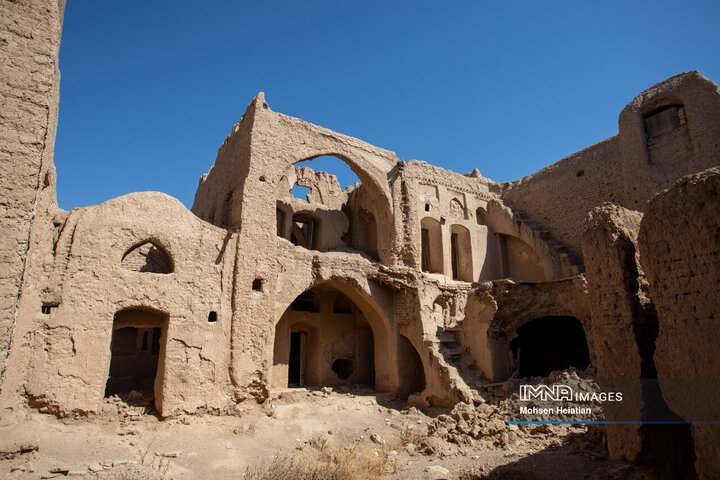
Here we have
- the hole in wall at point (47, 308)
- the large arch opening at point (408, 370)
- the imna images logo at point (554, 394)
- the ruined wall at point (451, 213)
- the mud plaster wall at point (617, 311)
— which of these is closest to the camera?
the mud plaster wall at point (617, 311)

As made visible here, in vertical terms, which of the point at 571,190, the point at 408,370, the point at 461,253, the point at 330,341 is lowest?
the point at 408,370

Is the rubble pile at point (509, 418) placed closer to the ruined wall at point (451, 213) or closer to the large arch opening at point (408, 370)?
the large arch opening at point (408, 370)

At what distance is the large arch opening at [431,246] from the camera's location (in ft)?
56.1

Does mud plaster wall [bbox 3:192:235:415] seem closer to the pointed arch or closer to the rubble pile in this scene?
the pointed arch

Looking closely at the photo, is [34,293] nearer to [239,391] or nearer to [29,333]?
[29,333]

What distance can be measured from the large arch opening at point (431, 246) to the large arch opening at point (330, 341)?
11.6ft

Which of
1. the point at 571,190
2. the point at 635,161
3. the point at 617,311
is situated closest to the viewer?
the point at 617,311

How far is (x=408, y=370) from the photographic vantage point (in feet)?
45.4

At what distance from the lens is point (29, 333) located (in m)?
7.88

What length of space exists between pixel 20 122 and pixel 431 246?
15.3 meters

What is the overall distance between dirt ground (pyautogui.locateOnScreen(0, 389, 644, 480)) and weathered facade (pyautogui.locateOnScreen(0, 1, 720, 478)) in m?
0.54

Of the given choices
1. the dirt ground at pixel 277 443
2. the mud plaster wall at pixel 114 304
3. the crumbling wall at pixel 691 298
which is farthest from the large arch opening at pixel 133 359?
the crumbling wall at pixel 691 298

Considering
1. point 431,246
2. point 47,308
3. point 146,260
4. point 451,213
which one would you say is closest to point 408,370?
point 431,246

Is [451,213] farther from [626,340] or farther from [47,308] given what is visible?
[47,308]
